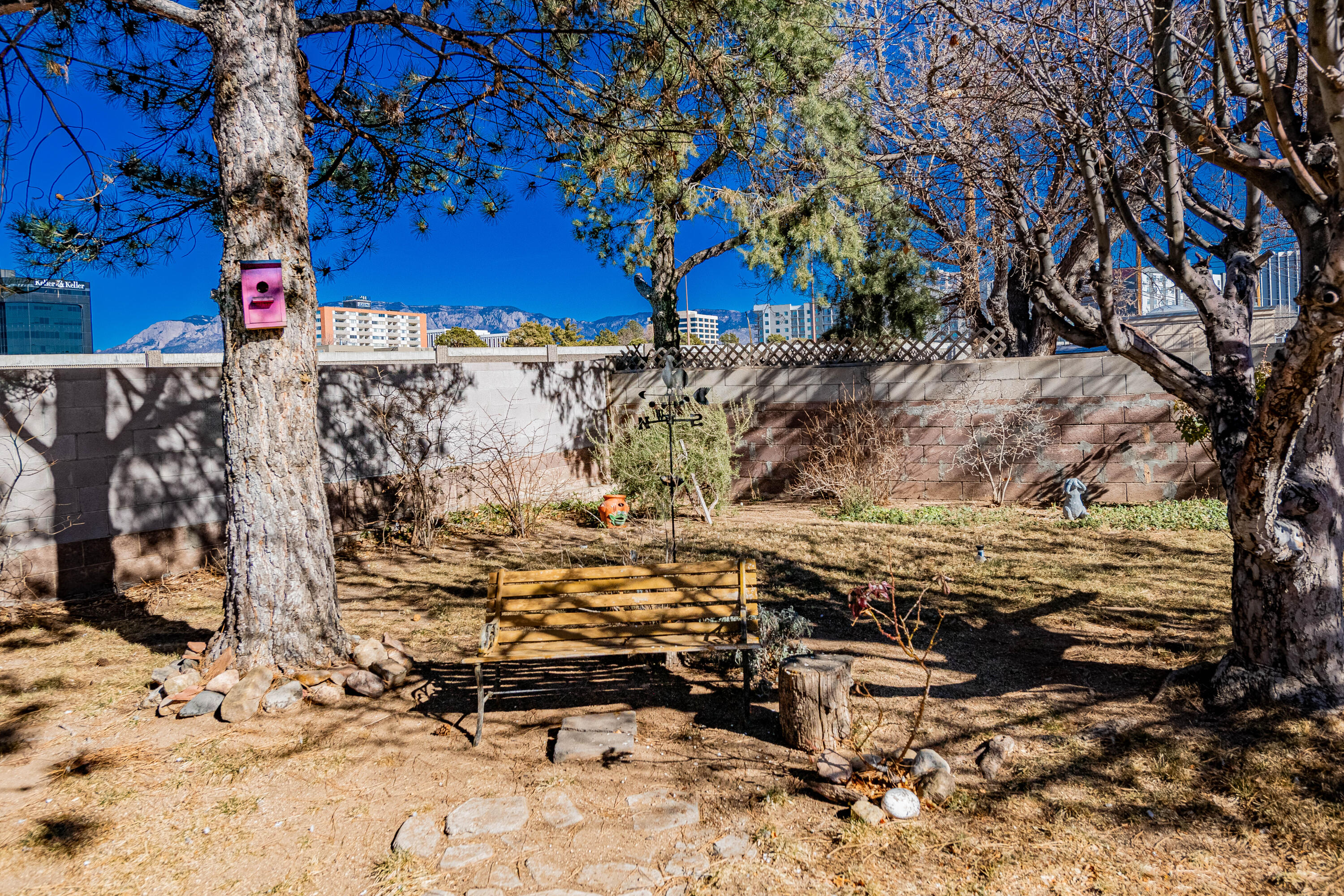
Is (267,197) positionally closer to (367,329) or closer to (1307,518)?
(1307,518)

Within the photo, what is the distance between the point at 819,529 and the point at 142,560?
5870mm

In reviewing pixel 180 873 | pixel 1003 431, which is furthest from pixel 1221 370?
pixel 1003 431

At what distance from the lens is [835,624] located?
486cm

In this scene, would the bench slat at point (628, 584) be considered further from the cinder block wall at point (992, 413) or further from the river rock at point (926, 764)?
the cinder block wall at point (992, 413)

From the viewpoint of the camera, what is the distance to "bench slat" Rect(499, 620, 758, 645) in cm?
367

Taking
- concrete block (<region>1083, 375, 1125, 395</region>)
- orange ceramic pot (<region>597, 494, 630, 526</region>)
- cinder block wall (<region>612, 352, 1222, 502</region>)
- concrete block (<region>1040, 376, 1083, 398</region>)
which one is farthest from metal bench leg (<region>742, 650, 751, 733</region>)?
concrete block (<region>1083, 375, 1125, 395</region>)

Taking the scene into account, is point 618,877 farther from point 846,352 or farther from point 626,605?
point 846,352

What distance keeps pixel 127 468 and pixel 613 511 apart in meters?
4.28

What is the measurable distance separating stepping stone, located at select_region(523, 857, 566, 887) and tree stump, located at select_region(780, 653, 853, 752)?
1.19 metres

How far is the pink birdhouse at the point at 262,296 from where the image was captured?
3.97 meters

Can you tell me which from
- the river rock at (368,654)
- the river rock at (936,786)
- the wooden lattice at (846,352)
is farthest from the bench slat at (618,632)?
the wooden lattice at (846,352)

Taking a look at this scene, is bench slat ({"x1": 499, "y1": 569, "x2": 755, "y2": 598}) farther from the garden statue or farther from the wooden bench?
the garden statue

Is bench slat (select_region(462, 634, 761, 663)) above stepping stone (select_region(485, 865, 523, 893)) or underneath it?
above

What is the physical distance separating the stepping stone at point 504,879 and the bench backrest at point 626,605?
45.7 inches
